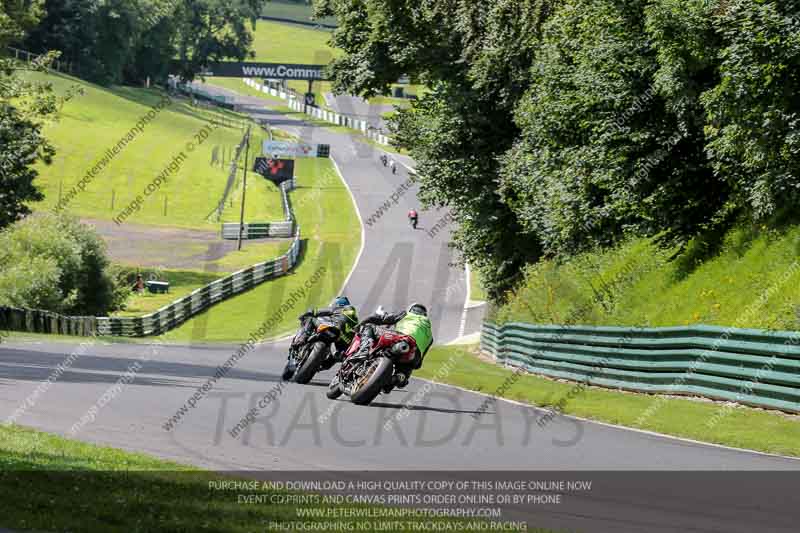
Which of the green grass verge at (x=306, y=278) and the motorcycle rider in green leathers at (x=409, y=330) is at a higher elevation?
the motorcycle rider in green leathers at (x=409, y=330)

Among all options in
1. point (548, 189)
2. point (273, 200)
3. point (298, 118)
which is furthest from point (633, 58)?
A: point (298, 118)

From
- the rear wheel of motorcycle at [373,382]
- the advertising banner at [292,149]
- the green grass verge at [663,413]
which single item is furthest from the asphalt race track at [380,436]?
the advertising banner at [292,149]

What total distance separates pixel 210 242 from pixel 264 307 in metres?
23.3

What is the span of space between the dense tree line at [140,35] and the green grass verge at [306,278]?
1649 inches

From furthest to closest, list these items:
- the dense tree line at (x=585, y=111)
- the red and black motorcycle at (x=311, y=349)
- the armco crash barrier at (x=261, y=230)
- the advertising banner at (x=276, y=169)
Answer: the advertising banner at (x=276, y=169) < the armco crash barrier at (x=261, y=230) < the dense tree line at (x=585, y=111) < the red and black motorcycle at (x=311, y=349)

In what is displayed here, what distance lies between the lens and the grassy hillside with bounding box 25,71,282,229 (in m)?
88.1

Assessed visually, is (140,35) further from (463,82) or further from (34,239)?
(463,82)

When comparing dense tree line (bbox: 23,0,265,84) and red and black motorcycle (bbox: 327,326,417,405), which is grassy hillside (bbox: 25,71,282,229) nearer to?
dense tree line (bbox: 23,0,265,84)

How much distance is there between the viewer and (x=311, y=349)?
1861 centimetres

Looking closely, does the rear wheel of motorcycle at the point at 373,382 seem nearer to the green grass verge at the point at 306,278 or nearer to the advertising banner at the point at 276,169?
the green grass verge at the point at 306,278

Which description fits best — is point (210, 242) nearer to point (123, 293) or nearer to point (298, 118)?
point (123, 293)

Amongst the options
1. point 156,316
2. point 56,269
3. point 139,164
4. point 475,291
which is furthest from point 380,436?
point 139,164

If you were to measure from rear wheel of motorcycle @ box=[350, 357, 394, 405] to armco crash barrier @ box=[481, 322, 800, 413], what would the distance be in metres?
5.69

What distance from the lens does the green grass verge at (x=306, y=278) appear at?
49656mm
